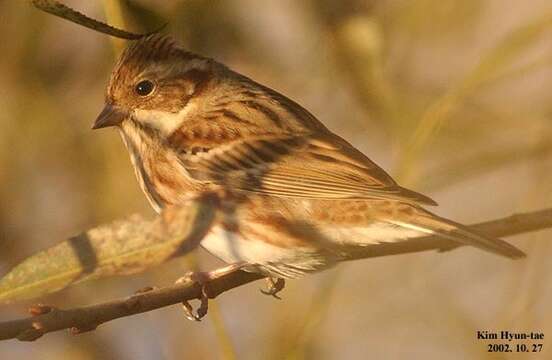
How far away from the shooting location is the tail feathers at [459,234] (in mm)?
2346

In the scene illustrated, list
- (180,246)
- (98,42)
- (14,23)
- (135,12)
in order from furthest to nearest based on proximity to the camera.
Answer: (98,42) < (14,23) < (135,12) < (180,246)

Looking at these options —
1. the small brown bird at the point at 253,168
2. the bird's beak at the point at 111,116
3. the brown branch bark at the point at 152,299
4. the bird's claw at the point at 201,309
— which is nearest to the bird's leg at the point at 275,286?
the small brown bird at the point at 253,168

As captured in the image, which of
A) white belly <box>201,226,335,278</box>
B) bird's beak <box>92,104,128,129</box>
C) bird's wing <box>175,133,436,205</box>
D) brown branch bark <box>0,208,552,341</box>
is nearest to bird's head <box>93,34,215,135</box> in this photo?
bird's beak <box>92,104,128,129</box>

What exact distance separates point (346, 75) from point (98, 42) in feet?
2.84

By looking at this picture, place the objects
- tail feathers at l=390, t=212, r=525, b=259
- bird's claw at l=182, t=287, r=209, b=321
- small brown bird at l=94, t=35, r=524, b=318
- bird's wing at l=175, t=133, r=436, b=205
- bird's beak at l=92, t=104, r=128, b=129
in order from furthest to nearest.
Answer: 1. bird's beak at l=92, t=104, r=128, b=129
2. bird's wing at l=175, t=133, r=436, b=205
3. small brown bird at l=94, t=35, r=524, b=318
4. bird's claw at l=182, t=287, r=209, b=321
5. tail feathers at l=390, t=212, r=525, b=259

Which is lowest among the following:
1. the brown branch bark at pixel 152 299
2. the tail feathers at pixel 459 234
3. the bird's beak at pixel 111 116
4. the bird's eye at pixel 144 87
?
the brown branch bark at pixel 152 299

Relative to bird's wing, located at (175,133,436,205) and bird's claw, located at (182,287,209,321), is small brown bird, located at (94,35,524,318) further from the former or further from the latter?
bird's claw, located at (182,287,209,321)

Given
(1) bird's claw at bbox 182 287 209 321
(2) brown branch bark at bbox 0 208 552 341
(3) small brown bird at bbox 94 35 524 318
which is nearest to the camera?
(2) brown branch bark at bbox 0 208 552 341

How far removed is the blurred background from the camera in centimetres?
297

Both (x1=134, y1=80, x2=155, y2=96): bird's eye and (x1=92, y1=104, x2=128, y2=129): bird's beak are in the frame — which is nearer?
(x1=92, y1=104, x2=128, y2=129): bird's beak

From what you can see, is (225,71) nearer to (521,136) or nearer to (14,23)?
(14,23)

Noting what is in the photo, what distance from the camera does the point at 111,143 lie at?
3.50 m

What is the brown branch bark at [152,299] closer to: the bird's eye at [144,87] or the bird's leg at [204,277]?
the bird's leg at [204,277]

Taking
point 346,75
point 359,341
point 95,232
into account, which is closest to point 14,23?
point 346,75
